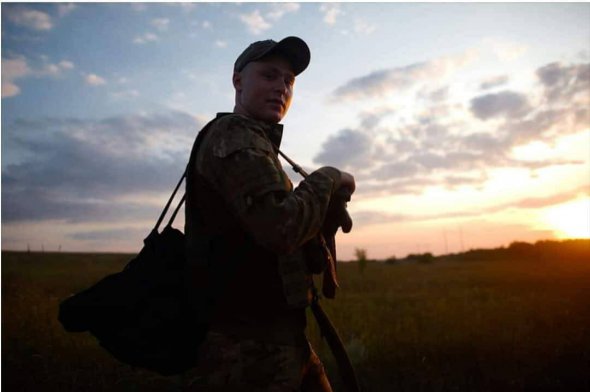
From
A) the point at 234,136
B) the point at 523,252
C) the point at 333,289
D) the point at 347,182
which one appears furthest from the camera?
the point at 523,252

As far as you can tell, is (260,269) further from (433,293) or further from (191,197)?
(433,293)

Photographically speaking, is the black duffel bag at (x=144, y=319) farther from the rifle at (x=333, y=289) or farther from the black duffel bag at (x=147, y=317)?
the rifle at (x=333, y=289)

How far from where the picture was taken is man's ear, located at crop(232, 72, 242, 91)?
2.49 meters

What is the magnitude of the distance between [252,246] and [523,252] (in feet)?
94.3

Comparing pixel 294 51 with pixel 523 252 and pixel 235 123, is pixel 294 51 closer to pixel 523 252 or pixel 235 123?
pixel 235 123

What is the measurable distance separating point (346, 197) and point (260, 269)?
631mm

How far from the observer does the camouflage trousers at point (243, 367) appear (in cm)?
195

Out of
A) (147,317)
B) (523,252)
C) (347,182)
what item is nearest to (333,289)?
(347,182)

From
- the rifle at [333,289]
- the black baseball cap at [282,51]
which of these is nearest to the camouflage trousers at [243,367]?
the rifle at [333,289]

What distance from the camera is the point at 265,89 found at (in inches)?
93.0

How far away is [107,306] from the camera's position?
2037mm

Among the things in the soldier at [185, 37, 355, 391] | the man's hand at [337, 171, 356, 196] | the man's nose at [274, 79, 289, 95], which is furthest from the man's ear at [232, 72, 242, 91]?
the man's hand at [337, 171, 356, 196]

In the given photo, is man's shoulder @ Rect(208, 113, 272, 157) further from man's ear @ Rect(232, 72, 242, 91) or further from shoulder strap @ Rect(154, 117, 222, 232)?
man's ear @ Rect(232, 72, 242, 91)

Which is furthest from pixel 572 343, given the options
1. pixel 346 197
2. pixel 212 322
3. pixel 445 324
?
pixel 212 322
